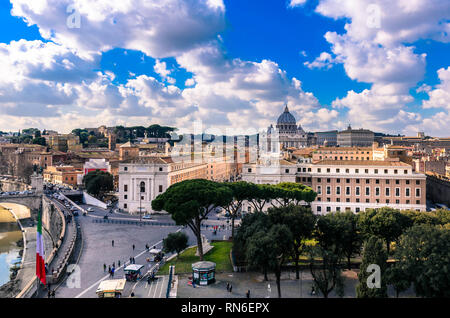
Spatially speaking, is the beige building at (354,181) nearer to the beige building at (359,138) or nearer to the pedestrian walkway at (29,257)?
the pedestrian walkway at (29,257)

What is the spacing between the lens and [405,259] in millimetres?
18469

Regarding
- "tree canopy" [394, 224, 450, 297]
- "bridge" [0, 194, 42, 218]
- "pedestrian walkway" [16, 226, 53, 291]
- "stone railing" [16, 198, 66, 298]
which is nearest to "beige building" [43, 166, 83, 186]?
"bridge" [0, 194, 42, 218]

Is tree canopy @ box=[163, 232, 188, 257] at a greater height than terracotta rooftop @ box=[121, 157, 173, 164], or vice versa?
terracotta rooftop @ box=[121, 157, 173, 164]

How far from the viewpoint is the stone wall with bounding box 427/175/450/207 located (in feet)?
162

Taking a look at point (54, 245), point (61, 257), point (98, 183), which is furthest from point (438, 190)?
point (98, 183)

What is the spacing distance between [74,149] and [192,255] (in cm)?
9914

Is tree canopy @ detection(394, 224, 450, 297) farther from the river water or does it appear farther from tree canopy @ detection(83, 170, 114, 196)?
tree canopy @ detection(83, 170, 114, 196)

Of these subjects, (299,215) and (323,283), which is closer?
(323,283)

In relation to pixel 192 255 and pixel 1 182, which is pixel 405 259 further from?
pixel 1 182

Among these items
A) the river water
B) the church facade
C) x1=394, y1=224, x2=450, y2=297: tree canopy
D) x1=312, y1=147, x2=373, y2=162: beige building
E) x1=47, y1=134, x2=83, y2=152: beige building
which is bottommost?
the river water

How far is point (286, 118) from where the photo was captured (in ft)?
556

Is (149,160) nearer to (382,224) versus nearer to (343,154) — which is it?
(382,224)

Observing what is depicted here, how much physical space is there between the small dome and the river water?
125 meters
